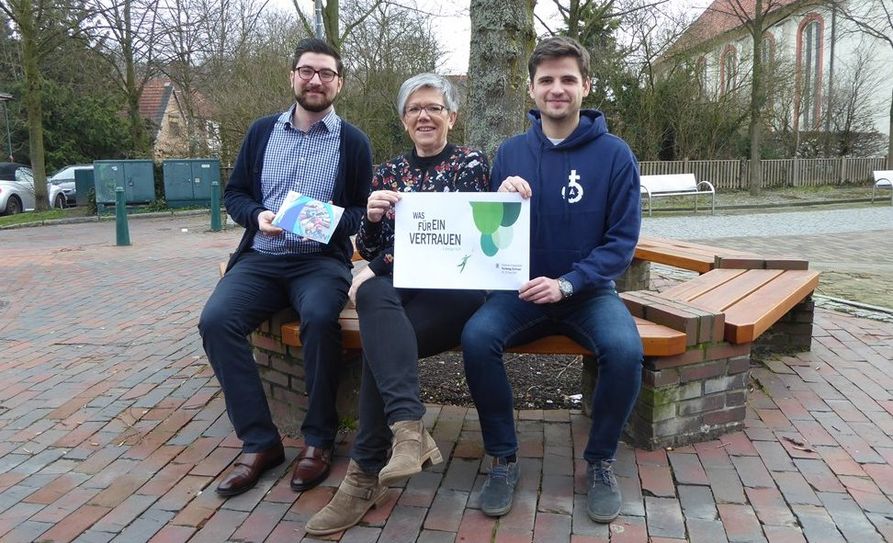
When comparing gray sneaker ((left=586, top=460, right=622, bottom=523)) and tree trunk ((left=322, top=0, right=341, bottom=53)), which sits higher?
tree trunk ((left=322, top=0, right=341, bottom=53))

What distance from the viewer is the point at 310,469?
111 inches

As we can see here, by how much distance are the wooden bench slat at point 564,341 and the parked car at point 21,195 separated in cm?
1976

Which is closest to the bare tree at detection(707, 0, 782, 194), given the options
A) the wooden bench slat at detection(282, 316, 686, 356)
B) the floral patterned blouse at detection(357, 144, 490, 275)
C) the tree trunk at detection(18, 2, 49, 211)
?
the tree trunk at detection(18, 2, 49, 211)

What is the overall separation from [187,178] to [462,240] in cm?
1728

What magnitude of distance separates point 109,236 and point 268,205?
11.3 meters

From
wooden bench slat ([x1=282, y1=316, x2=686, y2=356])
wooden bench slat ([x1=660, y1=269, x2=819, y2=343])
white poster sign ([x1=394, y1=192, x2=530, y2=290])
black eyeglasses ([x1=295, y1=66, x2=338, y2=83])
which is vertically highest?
black eyeglasses ([x1=295, y1=66, x2=338, y2=83])

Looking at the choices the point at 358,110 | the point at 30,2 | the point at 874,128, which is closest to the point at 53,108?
the point at 30,2

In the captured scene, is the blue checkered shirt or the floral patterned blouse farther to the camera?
the blue checkered shirt

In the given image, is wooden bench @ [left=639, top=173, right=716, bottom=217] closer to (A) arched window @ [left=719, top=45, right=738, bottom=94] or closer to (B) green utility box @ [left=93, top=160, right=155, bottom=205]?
(A) arched window @ [left=719, top=45, right=738, bottom=94]

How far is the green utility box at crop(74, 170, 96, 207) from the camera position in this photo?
1917cm

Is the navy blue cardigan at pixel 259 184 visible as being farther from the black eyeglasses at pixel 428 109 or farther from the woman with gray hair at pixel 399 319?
the black eyeglasses at pixel 428 109

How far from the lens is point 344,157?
3457 millimetres

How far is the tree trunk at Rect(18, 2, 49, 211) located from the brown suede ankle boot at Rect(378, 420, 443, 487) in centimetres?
1927

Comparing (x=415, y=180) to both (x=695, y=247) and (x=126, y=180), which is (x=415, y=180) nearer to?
(x=695, y=247)
